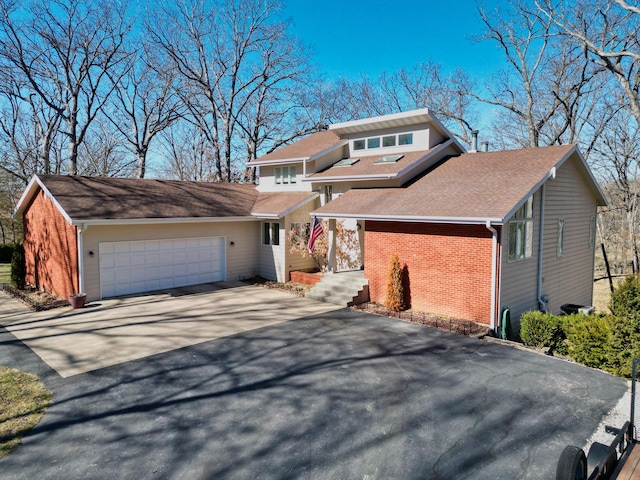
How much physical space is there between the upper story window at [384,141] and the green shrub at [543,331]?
9.79 meters

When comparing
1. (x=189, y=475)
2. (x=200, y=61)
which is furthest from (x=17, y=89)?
(x=189, y=475)

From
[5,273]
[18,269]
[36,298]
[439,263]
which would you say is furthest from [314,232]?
[5,273]

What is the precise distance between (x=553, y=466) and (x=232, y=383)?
555 centimetres

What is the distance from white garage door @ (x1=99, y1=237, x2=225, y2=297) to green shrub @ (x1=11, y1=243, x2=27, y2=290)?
5102mm

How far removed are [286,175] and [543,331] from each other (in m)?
14.2

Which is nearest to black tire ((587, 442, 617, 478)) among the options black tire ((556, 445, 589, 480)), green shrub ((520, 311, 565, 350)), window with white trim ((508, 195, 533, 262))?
black tire ((556, 445, 589, 480))

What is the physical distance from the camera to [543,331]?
10953 millimetres

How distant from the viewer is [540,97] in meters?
27.9

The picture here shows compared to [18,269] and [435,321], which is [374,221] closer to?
[435,321]

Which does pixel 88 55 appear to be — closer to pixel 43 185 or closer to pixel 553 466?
pixel 43 185

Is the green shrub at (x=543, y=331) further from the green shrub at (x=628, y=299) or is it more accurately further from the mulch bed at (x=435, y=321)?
the green shrub at (x=628, y=299)

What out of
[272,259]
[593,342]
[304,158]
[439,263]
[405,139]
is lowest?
[593,342]

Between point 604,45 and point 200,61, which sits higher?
point 200,61

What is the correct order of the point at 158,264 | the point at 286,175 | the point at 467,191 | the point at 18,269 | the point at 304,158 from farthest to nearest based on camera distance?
the point at 286,175 → the point at 304,158 → the point at 18,269 → the point at 158,264 → the point at 467,191
